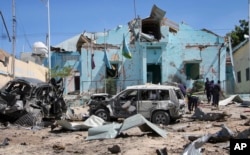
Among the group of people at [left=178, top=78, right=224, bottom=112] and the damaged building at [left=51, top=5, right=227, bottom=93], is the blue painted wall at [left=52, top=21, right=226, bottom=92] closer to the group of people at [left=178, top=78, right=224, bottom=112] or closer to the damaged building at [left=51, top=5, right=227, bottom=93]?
the damaged building at [left=51, top=5, right=227, bottom=93]

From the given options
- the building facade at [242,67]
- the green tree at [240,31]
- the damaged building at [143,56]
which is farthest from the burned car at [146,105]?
the green tree at [240,31]

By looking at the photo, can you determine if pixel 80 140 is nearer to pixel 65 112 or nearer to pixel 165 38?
pixel 65 112

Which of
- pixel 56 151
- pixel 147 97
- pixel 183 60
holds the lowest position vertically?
pixel 56 151

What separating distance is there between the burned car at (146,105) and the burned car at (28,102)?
1888mm

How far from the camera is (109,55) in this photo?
3566 cm

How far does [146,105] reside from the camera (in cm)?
1664

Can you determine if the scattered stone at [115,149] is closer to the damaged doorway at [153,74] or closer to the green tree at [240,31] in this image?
the damaged doorway at [153,74]

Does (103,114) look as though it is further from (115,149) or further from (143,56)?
(143,56)

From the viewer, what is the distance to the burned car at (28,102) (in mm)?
15887

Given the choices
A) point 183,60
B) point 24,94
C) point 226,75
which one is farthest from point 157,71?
point 24,94

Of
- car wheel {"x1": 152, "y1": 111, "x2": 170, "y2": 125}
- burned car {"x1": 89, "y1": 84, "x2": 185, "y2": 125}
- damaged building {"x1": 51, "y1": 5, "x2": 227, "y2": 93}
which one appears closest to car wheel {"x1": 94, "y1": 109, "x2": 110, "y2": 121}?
burned car {"x1": 89, "y1": 84, "x2": 185, "y2": 125}

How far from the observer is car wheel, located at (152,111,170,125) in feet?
53.8

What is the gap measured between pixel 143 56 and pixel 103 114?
18.7 m

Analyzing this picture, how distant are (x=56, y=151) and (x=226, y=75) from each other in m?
29.5
